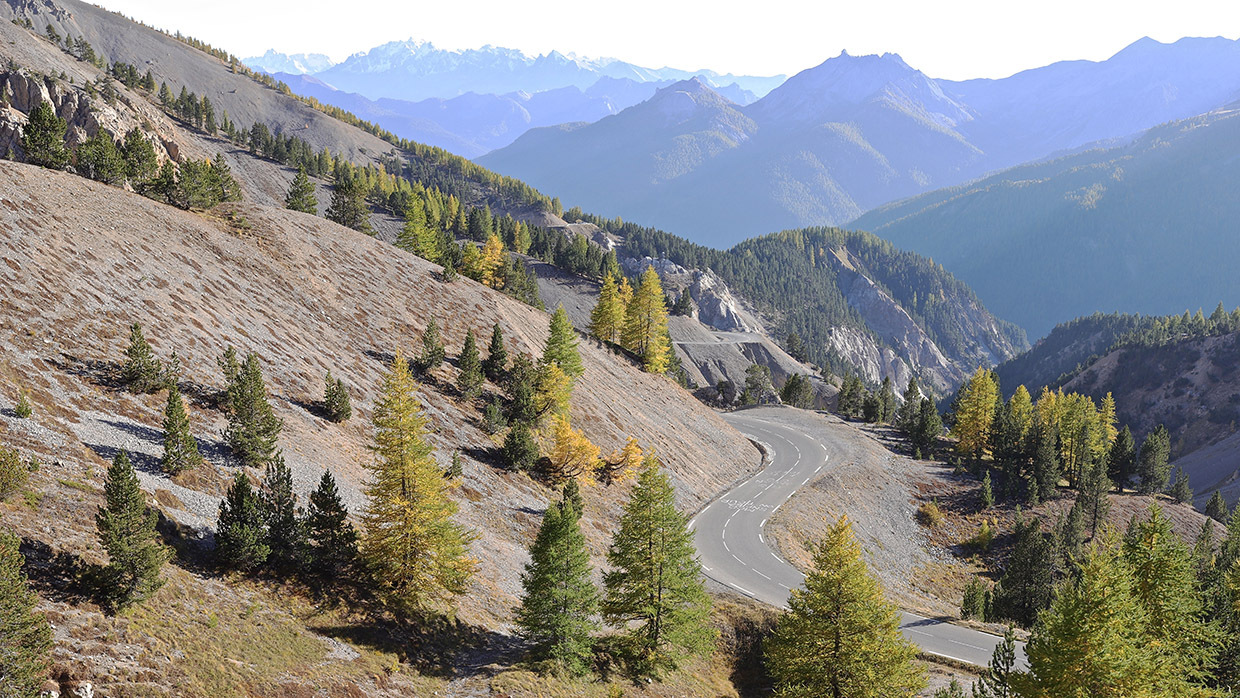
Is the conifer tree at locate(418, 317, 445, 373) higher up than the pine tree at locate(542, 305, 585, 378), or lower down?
lower down

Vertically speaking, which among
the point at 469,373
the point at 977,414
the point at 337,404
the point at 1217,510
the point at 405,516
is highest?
the point at 977,414

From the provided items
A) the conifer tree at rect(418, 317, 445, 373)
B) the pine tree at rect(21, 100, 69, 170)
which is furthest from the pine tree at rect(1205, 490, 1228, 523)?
the pine tree at rect(21, 100, 69, 170)

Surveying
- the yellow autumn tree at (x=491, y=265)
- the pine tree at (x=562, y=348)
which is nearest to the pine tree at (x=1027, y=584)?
the pine tree at (x=562, y=348)

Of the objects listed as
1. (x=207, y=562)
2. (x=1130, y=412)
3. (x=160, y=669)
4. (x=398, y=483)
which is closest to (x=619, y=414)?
(x=398, y=483)

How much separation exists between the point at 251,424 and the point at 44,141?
41.9m

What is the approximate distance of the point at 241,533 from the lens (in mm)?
23297

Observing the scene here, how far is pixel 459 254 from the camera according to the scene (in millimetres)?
89875

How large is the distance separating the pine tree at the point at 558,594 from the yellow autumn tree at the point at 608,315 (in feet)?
197

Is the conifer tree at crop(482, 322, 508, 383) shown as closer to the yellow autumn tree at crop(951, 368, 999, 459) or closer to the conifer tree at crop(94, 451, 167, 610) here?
the conifer tree at crop(94, 451, 167, 610)

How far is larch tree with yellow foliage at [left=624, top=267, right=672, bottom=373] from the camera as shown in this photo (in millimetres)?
87688

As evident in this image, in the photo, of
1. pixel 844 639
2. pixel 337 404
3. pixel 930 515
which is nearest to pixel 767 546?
pixel 844 639

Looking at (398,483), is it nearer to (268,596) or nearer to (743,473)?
(268,596)

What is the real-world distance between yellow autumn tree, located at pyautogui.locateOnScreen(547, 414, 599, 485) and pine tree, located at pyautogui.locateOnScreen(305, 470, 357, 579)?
24.0 meters

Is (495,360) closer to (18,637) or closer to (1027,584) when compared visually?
(18,637)
